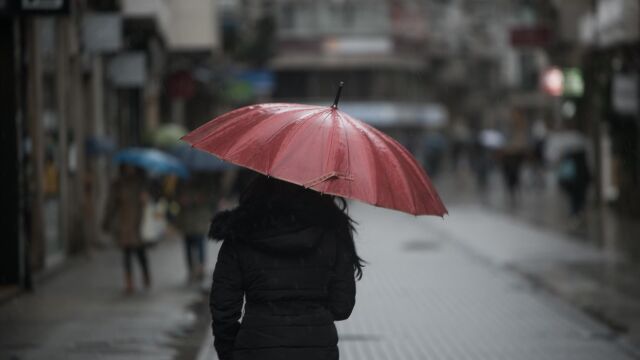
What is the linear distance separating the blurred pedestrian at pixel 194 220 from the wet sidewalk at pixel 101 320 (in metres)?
0.34

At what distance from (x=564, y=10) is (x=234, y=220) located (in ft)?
110

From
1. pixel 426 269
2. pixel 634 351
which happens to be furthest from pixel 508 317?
Answer: pixel 426 269

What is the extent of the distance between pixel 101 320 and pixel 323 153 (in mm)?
8310

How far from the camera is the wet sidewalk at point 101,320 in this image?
1172 centimetres

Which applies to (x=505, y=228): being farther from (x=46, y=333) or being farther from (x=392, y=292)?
(x=46, y=333)

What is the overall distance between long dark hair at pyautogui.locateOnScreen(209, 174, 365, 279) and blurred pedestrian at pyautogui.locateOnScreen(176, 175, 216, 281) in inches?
456

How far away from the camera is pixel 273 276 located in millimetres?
5758

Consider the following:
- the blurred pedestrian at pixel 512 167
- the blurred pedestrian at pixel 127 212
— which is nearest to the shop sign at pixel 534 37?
the blurred pedestrian at pixel 512 167

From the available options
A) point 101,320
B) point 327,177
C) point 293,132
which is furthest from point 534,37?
point 327,177

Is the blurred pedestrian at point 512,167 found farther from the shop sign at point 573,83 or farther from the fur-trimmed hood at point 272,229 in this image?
the fur-trimmed hood at point 272,229

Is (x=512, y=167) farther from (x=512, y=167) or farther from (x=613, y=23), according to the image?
(x=613, y=23)

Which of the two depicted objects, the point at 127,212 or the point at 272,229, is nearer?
the point at 272,229

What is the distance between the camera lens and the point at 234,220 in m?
5.76

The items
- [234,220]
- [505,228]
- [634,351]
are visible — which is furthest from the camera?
[505,228]
